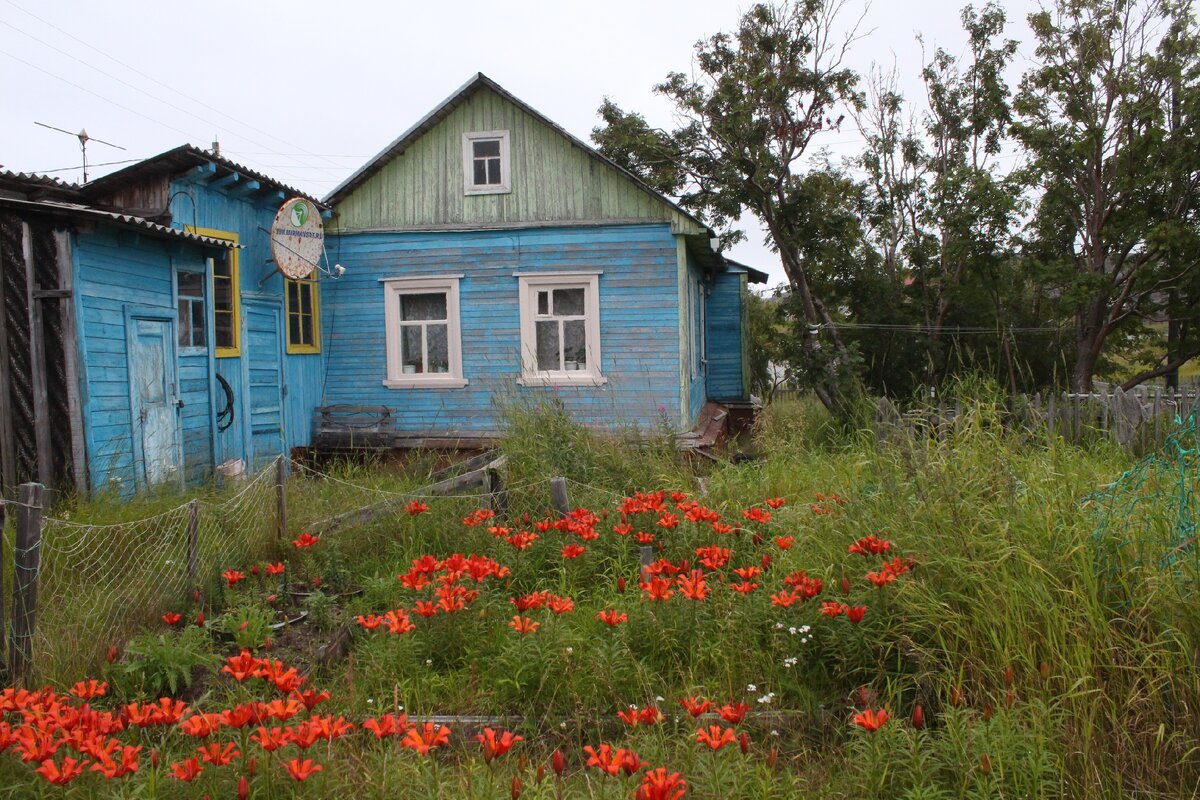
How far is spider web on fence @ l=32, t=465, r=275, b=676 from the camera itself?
3.94 metres

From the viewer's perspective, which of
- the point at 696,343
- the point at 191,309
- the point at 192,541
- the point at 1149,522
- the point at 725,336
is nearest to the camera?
the point at 1149,522

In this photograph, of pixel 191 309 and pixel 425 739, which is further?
pixel 191 309

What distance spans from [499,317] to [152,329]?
4.37 meters

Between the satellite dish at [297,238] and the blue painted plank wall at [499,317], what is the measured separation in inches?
46.6

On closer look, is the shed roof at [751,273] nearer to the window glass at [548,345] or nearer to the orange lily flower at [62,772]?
the window glass at [548,345]

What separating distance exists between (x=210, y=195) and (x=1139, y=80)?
12.6m

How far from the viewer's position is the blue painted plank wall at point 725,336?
56.9ft

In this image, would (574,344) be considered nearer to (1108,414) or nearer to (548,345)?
(548,345)

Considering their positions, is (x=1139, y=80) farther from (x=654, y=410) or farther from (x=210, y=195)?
(x=210, y=195)

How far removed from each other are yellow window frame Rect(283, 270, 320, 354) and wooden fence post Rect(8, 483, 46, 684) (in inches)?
302

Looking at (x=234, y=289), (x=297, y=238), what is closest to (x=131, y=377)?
(x=234, y=289)

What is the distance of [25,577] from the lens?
11.8ft

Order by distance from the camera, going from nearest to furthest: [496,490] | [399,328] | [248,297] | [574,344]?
[496,490] < [248,297] < [574,344] < [399,328]

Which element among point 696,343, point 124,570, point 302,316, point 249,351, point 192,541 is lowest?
point 124,570
